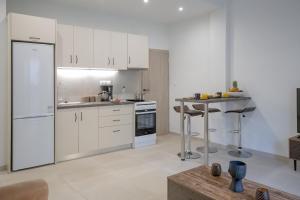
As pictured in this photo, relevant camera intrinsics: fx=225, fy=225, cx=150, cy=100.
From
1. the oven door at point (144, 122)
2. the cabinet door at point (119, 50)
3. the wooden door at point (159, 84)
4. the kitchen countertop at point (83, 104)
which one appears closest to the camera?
the kitchen countertop at point (83, 104)

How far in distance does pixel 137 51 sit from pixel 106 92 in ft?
3.79

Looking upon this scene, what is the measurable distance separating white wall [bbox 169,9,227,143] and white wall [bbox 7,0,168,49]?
0.45 m

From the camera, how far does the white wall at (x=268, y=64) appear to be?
379cm

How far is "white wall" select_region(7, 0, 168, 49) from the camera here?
4.12 metres

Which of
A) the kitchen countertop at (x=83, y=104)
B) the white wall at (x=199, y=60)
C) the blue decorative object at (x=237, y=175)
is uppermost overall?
the white wall at (x=199, y=60)

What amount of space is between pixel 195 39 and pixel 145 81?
1598 millimetres

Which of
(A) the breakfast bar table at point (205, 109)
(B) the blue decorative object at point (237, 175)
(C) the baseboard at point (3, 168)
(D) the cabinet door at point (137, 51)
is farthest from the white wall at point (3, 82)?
(B) the blue decorative object at point (237, 175)

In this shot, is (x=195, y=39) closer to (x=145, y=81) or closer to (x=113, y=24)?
(x=145, y=81)

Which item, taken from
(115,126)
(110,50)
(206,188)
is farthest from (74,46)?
(206,188)

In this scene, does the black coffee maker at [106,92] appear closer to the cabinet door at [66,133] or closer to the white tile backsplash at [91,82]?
the white tile backsplash at [91,82]

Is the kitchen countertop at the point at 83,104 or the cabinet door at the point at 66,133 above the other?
the kitchen countertop at the point at 83,104

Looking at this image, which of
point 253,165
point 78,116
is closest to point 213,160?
point 253,165

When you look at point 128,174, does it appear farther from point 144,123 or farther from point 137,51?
point 137,51

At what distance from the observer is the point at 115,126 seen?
4.52m
